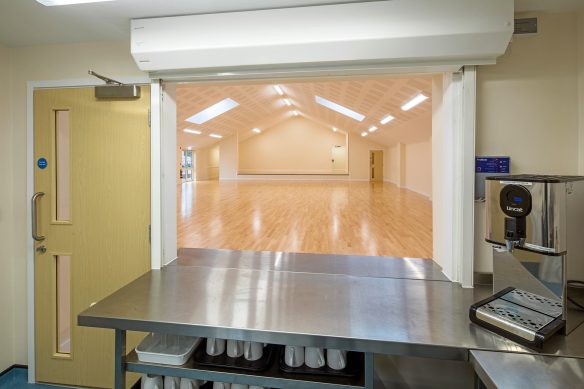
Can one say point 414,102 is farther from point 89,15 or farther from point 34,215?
point 34,215

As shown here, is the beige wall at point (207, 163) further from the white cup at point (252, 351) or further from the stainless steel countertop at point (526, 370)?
the stainless steel countertop at point (526, 370)

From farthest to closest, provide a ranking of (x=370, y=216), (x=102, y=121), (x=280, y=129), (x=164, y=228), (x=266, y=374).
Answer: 1. (x=280, y=129)
2. (x=370, y=216)
3. (x=102, y=121)
4. (x=164, y=228)
5. (x=266, y=374)

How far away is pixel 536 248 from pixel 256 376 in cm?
109

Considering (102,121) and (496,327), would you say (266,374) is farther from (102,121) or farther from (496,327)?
(102,121)

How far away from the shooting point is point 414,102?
6484 millimetres

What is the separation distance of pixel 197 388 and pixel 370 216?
5.68 meters

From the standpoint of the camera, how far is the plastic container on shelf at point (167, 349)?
4.27 feet

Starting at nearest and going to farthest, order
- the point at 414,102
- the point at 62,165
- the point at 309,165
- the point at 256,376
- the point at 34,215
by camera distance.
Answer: the point at 256,376
the point at 34,215
the point at 62,165
the point at 414,102
the point at 309,165

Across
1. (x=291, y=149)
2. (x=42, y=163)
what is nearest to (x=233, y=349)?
(x=42, y=163)

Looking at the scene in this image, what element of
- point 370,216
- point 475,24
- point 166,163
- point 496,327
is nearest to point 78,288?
point 166,163

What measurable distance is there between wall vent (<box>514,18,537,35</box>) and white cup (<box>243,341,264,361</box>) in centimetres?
185

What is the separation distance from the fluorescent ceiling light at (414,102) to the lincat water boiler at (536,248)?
523 centimetres

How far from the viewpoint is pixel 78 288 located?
7.11 ft

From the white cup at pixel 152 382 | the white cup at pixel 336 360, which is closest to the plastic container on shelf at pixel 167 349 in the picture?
the white cup at pixel 152 382
